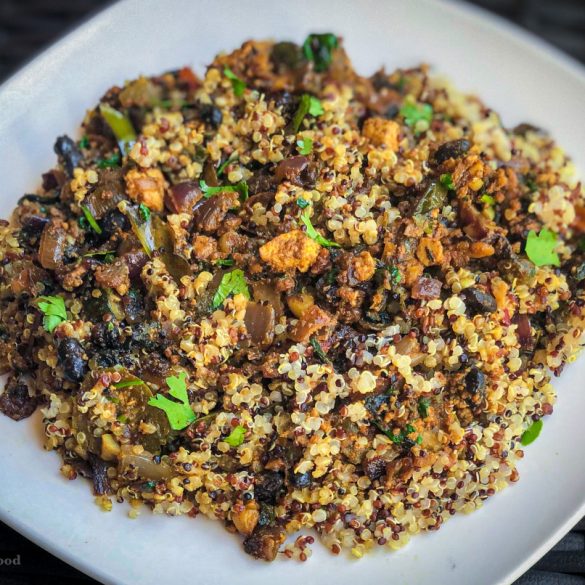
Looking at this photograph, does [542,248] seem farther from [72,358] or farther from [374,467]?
[72,358]

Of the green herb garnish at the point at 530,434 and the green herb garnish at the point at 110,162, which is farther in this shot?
the green herb garnish at the point at 110,162

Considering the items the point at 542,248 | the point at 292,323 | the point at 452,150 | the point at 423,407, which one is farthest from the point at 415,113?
the point at 423,407

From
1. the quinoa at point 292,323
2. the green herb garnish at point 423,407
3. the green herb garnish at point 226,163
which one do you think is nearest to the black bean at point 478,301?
the quinoa at point 292,323

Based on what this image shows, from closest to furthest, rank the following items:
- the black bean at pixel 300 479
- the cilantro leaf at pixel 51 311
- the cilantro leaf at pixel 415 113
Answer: the black bean at pixel 300 479, the cilantro leaf at pixel 51 311, the cilantro leaf at pixel 415 113

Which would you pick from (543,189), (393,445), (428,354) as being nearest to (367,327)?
(428,354)

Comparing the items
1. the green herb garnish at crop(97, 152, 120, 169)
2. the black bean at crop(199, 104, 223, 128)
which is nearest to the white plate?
the green herb garnish at crop(97, 152, 120, 169)

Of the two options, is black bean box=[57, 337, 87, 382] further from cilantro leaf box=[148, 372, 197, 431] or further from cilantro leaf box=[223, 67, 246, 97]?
cilantro leaf box=[223, 67, 246, 97]

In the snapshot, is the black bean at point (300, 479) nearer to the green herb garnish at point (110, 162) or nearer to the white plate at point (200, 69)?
the white plate at point (200, 69)
